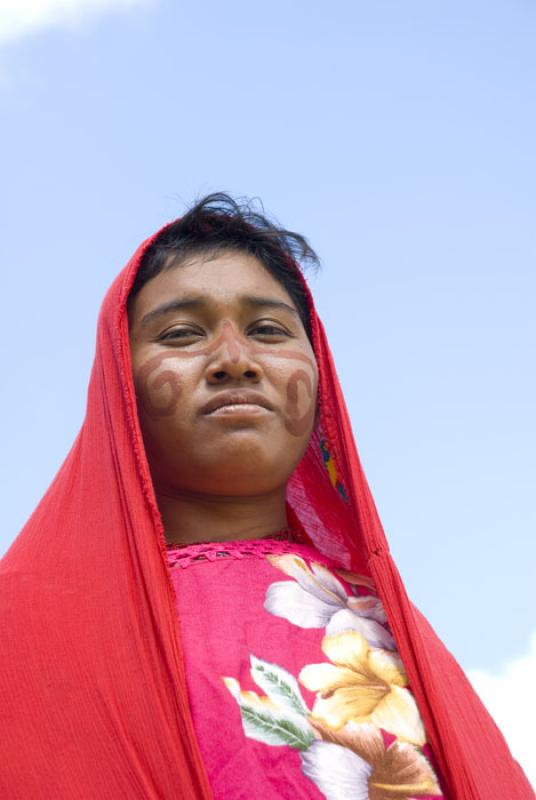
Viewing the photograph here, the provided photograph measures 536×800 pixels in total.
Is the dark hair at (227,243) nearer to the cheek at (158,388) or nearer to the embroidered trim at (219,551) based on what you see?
the cheek at (158,388)

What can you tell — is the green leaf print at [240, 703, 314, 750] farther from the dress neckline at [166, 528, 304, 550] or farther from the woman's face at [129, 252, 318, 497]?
the woman's face at [129, 252, 318, 497]

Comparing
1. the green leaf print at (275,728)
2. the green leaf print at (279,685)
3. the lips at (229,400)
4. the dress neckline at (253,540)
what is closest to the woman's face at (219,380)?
the lips at (229,400)

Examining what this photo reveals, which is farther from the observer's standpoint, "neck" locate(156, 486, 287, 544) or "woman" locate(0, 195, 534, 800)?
"neck" locate(156, 486, 287, 544)

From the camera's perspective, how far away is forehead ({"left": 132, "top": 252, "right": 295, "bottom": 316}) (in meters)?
2.74

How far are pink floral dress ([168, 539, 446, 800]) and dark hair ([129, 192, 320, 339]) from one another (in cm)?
72

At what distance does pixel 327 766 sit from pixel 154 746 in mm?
317

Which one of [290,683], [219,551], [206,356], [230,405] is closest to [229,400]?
[230,405]

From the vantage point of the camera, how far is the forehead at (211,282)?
274cm

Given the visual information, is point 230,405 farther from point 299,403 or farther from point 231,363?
point 299,403

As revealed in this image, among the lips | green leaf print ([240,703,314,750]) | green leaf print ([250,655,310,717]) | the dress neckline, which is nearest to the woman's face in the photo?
the lips

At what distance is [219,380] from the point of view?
263 cm

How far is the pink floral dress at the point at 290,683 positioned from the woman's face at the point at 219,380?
0.63ft

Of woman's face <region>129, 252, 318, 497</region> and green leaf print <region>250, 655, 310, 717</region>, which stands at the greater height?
woman's face <region>129, 252, 318, 497</region>

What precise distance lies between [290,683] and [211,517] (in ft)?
1.79
